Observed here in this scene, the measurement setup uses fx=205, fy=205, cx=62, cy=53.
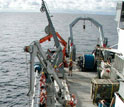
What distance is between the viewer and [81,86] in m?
24.1

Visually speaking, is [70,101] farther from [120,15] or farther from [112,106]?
[120,15]

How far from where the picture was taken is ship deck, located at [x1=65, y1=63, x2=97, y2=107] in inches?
795

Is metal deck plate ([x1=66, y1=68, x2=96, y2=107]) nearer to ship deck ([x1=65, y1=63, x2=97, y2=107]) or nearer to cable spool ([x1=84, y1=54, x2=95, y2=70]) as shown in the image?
ship deck ([x1=65, y1=63, x2=97, y2=107])

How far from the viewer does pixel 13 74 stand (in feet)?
141

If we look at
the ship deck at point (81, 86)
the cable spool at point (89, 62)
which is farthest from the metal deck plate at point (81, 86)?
the cable spool at point (89, 62)

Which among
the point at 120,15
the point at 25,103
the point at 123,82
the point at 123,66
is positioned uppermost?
the point at 120,15

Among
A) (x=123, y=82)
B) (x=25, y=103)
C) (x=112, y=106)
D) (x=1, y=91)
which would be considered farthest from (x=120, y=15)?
(x=1, y=91)

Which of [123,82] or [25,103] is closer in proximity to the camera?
[123,82]

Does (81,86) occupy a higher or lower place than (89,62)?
lower

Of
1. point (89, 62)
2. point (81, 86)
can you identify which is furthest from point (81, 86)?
point (89, 62)

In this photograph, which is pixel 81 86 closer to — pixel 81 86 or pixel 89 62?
pixel 81 86

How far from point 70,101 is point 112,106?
3668 millimetres

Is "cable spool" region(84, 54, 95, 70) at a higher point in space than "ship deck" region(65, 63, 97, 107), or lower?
higher

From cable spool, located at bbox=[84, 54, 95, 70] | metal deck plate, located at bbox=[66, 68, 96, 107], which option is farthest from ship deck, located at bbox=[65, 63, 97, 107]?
cable spool, located at bbox=[84, 54, 95, 70]
